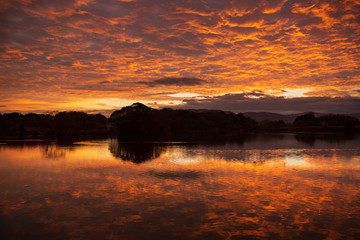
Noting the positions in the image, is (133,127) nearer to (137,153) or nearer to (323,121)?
(137,153)

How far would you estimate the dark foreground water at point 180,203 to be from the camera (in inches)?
381

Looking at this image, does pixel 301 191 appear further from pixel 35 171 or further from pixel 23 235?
pixel 35 171

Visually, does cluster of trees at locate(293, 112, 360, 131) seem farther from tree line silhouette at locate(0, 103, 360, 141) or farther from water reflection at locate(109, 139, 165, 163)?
water reflection at locate(109, 139, 165, 163)

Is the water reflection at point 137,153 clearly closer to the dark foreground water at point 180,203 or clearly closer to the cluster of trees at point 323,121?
the dark foreground water at point 180,203

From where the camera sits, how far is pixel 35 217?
36.3 feet

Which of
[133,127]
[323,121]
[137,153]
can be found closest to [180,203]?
[137,153]

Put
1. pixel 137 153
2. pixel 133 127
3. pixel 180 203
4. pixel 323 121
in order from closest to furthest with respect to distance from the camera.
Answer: pixel 180 203
pixel 137 153
pixel 133 127
pixel 323 121

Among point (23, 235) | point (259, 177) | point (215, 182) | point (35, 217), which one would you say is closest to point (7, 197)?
point (35, 217)

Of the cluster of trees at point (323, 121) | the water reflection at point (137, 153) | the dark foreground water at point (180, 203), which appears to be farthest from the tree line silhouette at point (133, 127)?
the dark foreground water at point (180, 203)

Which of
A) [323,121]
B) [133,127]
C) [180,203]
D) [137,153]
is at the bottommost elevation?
[180,203]

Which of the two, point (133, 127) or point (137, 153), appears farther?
point (133, 127)

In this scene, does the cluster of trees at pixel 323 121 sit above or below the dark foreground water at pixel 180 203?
above

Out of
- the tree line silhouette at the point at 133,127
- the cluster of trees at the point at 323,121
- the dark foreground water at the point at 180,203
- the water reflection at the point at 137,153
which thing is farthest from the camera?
the cluster of trees at the point at 323,121

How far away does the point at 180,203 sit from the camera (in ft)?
42.2
